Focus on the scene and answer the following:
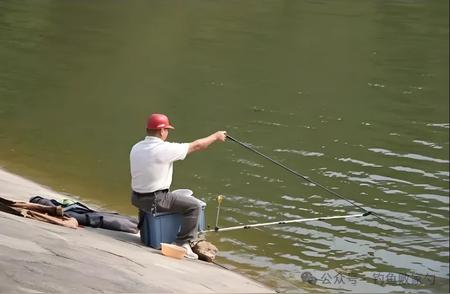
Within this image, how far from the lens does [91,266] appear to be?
729cm

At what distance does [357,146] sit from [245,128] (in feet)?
7.74

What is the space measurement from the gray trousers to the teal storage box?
0.10m

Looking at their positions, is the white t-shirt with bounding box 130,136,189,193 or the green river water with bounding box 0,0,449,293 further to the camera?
the green river water with bounding box 0,0,449,293

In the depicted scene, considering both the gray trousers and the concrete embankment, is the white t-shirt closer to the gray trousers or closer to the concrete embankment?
the gray trousers

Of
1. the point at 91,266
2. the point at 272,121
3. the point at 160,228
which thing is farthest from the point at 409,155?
the point at 91,266

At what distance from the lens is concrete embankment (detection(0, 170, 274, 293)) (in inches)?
266

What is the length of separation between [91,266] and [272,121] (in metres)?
9.51

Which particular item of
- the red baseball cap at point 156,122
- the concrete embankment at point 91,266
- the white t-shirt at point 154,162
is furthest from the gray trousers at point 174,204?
the red baseball cap at point 156,122

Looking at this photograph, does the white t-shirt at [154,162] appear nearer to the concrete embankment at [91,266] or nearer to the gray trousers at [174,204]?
the gray trousers at [174,204]

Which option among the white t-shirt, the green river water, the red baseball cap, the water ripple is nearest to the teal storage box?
the white t-shirt

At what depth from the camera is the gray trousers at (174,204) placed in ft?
27.2

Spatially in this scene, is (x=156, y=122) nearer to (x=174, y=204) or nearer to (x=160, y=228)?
(x=174, y=204)

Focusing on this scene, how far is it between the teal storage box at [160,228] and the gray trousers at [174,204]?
10cm

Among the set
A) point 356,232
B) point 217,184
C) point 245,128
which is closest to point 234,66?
point 245,128
